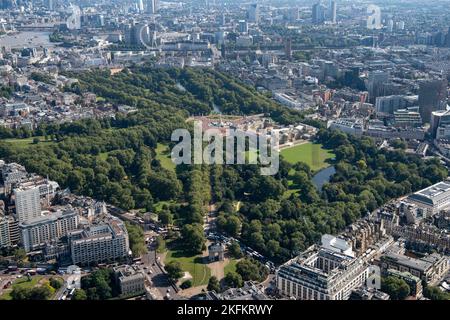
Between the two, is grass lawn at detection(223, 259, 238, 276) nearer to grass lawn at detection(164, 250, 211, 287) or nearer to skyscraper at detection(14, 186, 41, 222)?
grass lawn at detection(164, 250, 211, 287)

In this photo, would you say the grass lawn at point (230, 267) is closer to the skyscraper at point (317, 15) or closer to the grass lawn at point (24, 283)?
the grass lawn at point (24, 283)

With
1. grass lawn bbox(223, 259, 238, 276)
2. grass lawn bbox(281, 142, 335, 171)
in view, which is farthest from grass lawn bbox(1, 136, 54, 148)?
grass lawn bbox(223, 259, 238, 276)

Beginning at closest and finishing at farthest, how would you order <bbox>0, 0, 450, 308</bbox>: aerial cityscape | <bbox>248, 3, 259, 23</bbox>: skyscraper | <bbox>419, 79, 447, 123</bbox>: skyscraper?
<bbox>0, 0, 450, 308</bbox>: aerial cityscape
<bbox>419, 79, 447, 123</bbox>: skyscraper
<bbox>248, 3, 259, 23</bbox>: skyscraper

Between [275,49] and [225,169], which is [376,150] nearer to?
[225,169]

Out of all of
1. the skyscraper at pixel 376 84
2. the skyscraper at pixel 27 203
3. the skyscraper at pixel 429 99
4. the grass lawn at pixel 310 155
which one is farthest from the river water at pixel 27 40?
the skyscraper at pixel 27 203

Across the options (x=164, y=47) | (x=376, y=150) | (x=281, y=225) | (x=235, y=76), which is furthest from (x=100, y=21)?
(x=281, y=225)
